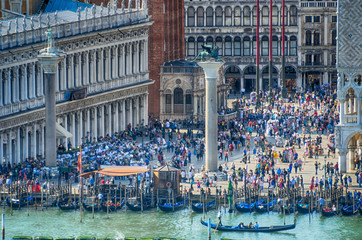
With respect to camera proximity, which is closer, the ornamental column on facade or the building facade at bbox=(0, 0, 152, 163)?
the ornamental column on facade

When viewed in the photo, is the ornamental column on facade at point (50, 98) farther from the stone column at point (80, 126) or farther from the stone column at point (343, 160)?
the stone column at point (343, 160)

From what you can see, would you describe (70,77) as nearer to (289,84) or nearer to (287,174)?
(287,174)

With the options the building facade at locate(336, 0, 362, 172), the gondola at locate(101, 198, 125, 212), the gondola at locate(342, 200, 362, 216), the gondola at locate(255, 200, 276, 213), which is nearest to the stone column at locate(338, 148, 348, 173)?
the building facade at locate(336, 0, 362, 172)

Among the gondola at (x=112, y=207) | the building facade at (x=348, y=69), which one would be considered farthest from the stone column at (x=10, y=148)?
the building facade at (x=348, y=69)

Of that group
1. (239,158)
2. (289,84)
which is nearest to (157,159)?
(239,158)

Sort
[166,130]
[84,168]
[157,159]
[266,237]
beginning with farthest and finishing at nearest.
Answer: [166,130], [157,159], [84,168], [266,237]

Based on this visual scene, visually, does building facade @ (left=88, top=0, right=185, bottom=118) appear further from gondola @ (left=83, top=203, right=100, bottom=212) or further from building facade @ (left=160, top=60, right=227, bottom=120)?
gondola @ (left=83, top=203, right=100, bottom=212)
